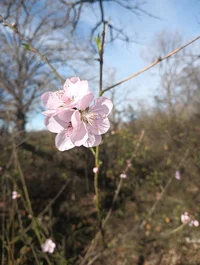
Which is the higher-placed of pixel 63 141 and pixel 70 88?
pixel 70 88

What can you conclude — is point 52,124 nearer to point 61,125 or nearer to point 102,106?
point 61,125

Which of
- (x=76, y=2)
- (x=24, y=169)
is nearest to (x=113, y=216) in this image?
(x=24, y=169)

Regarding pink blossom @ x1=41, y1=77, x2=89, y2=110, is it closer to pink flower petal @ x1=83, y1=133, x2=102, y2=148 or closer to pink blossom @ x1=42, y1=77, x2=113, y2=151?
pink blossom @ x1=42, y1=77, x2=113, y2=151

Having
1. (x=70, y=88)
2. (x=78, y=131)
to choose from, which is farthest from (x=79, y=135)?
(x=70, y=88)

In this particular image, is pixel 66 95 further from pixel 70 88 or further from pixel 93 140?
pixel 93 140

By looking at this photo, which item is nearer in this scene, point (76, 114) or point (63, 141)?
point (76, 114)

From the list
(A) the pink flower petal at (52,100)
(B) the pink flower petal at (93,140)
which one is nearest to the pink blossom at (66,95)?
(A) the pink flower petal at (52,100)

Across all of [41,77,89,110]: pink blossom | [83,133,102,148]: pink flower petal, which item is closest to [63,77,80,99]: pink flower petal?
[41,77,89,110]: pink blossom
